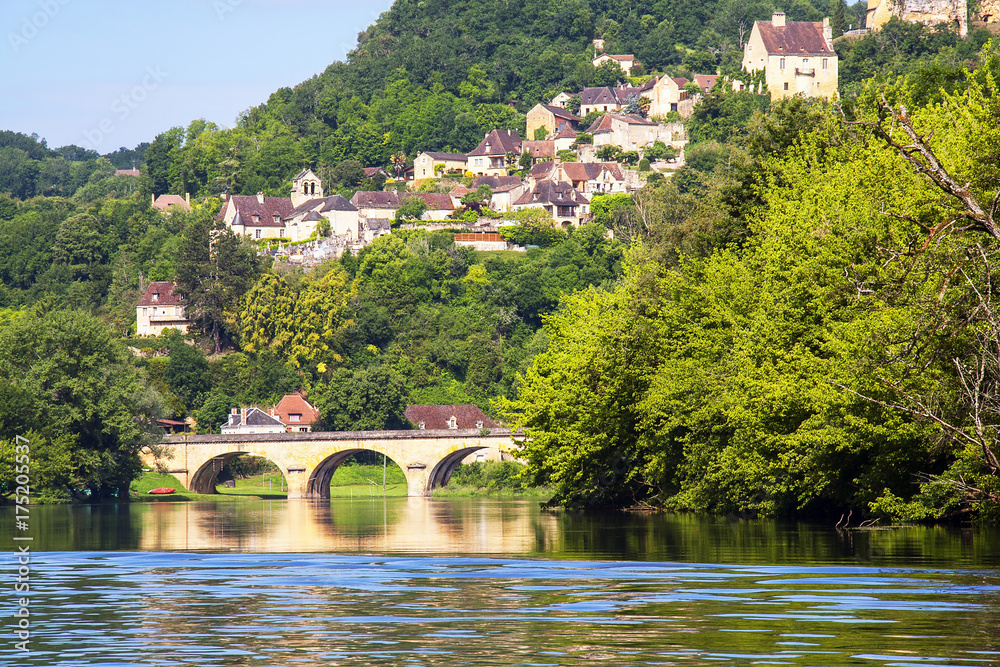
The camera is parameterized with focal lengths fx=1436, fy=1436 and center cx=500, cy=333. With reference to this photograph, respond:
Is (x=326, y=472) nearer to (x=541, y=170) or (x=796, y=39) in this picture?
(x=541, y=170)

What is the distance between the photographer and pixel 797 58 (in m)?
162

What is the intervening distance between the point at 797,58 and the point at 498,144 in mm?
36881

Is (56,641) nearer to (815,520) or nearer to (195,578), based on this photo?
(195,578)

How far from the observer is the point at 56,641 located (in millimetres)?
16000

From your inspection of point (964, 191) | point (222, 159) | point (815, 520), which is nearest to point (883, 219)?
point (815, 520)

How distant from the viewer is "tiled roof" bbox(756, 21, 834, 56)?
534 ft

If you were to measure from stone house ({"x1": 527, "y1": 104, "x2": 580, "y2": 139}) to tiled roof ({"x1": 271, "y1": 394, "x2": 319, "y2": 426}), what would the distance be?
74.0 meters

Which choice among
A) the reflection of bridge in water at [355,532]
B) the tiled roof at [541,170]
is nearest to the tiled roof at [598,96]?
the tiled roof at [541,170]

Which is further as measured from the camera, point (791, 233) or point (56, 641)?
point (791, 233)

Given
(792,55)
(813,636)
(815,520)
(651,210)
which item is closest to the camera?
(813,636)

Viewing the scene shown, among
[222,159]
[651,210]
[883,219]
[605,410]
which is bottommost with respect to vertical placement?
[605,410]

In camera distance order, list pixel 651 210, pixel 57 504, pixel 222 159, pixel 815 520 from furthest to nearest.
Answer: pixel 222 159 < pixel 57 504 < pixel 651 210 < pixel 815 520

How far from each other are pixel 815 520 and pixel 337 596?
18.1 meters

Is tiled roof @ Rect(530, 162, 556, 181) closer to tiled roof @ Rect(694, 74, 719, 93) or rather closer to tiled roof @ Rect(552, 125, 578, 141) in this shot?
tiled roof @ Rect(552, 125, 578, 141)
